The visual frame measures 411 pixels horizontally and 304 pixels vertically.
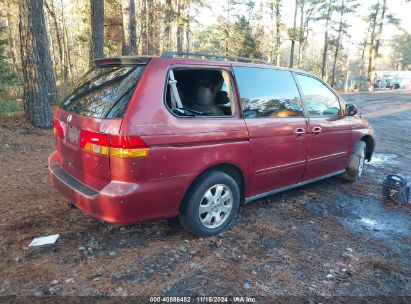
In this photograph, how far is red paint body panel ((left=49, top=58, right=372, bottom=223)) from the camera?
2.95m

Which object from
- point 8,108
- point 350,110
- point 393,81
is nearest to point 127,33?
point 8,108

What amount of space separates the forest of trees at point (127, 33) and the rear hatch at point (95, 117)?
202 inches

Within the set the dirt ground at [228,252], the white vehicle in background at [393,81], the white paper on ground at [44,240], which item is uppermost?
the white vehicle in background at [393,81]

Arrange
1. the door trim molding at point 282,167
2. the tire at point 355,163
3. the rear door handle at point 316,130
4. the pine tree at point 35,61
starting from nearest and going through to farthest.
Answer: the door trim molding at point 282,167 < the rear door handle at point 316,130 < the tire at point 355,163 < the pine tree at point 35,61

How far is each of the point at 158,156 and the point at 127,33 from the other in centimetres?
1475

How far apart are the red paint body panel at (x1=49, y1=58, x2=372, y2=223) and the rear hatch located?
0.01 m

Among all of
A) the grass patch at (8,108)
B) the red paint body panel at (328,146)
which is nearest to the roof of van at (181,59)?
the red paint body panel at (328,146)

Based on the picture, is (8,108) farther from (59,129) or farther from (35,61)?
(59,129)

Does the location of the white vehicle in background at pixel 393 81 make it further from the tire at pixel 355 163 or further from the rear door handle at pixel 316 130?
the rear door handle at pixel 316 130

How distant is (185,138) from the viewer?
3168mm

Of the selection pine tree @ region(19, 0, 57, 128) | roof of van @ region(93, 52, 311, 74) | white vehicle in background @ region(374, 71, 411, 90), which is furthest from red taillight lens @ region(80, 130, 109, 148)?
white vehicle in background @ region(374, 71, 411, 90)

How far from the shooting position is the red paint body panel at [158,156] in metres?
2.95

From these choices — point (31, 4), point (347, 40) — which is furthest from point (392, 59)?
point (31, 4)

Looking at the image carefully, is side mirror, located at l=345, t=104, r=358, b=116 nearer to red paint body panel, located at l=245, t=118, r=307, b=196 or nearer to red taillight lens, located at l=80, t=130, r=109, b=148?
red paint body panel, located at l=245, t=118, r=307, b=196
